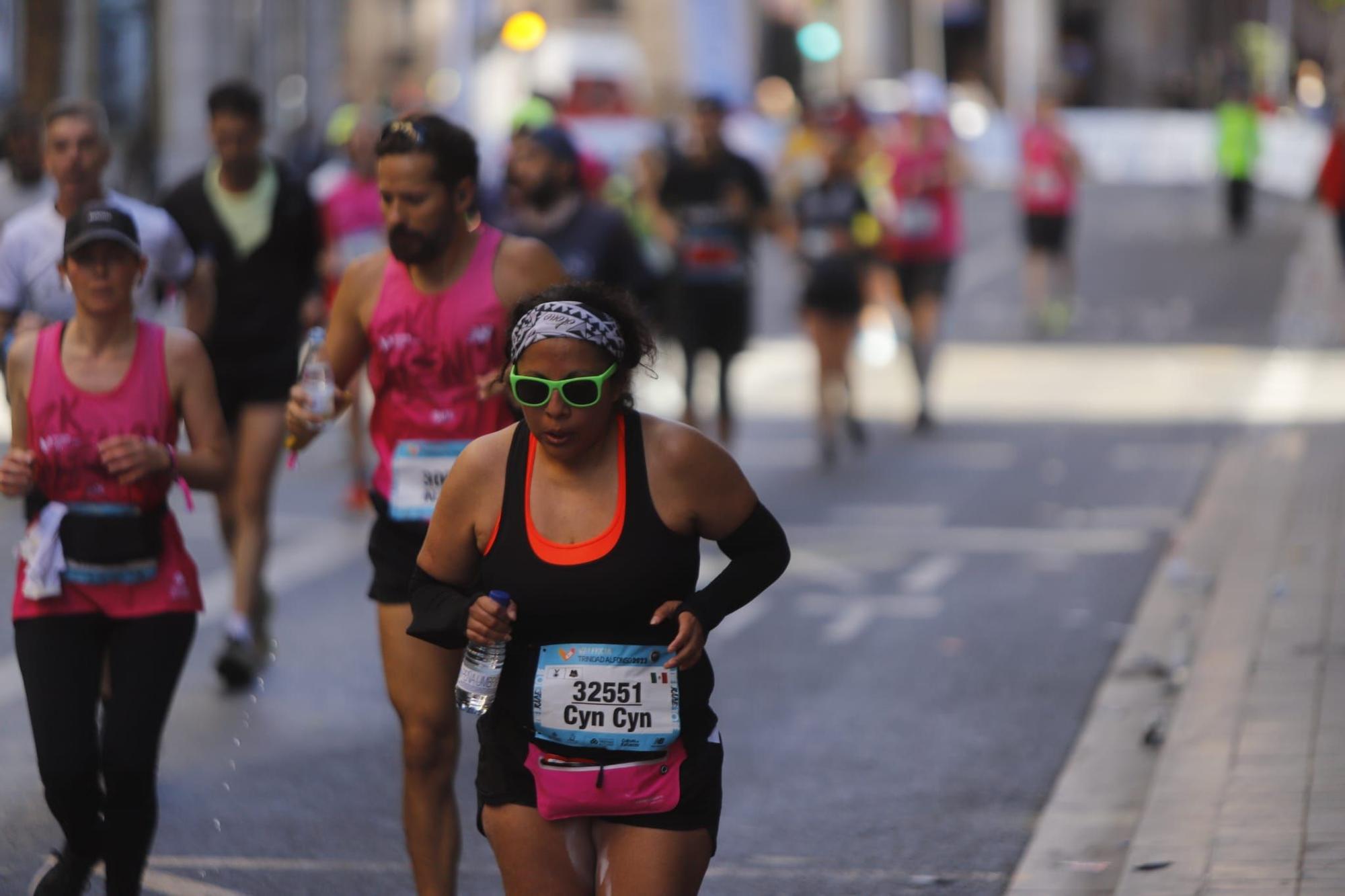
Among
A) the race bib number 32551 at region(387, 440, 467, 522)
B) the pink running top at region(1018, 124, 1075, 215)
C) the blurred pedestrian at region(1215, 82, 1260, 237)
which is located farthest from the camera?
the blurred pedestrian at region(1215, 82, 1260, 237)

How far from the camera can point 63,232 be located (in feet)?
23.3

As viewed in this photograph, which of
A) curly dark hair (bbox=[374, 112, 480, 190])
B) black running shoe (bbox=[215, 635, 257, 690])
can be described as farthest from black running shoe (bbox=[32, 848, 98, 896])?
black running shoe (bbox=[215, 635, 257, 690])

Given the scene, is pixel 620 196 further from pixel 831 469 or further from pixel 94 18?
pixel 94 18

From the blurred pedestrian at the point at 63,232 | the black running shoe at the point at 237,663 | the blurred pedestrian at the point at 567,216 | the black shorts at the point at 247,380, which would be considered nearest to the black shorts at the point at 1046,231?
the blurred pedestrian at the point at 567,216

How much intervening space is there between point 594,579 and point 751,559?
1.24 ft

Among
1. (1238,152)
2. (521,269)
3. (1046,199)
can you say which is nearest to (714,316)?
(521,269)

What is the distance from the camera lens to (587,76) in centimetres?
5400

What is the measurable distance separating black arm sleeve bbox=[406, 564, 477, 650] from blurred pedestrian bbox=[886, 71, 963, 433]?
11.2 m

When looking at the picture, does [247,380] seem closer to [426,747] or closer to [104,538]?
[104,538]

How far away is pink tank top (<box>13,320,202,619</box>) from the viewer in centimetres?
545

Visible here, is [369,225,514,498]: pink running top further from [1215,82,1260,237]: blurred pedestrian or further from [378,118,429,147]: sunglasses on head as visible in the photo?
[1215,82,1260,237]: blurred pedestrian

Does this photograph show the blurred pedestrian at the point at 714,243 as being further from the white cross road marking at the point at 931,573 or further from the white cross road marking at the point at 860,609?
the white cross road marking at the point at 860,609

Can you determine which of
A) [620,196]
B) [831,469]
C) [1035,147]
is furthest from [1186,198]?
[831,469]

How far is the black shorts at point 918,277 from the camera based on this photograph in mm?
15930
